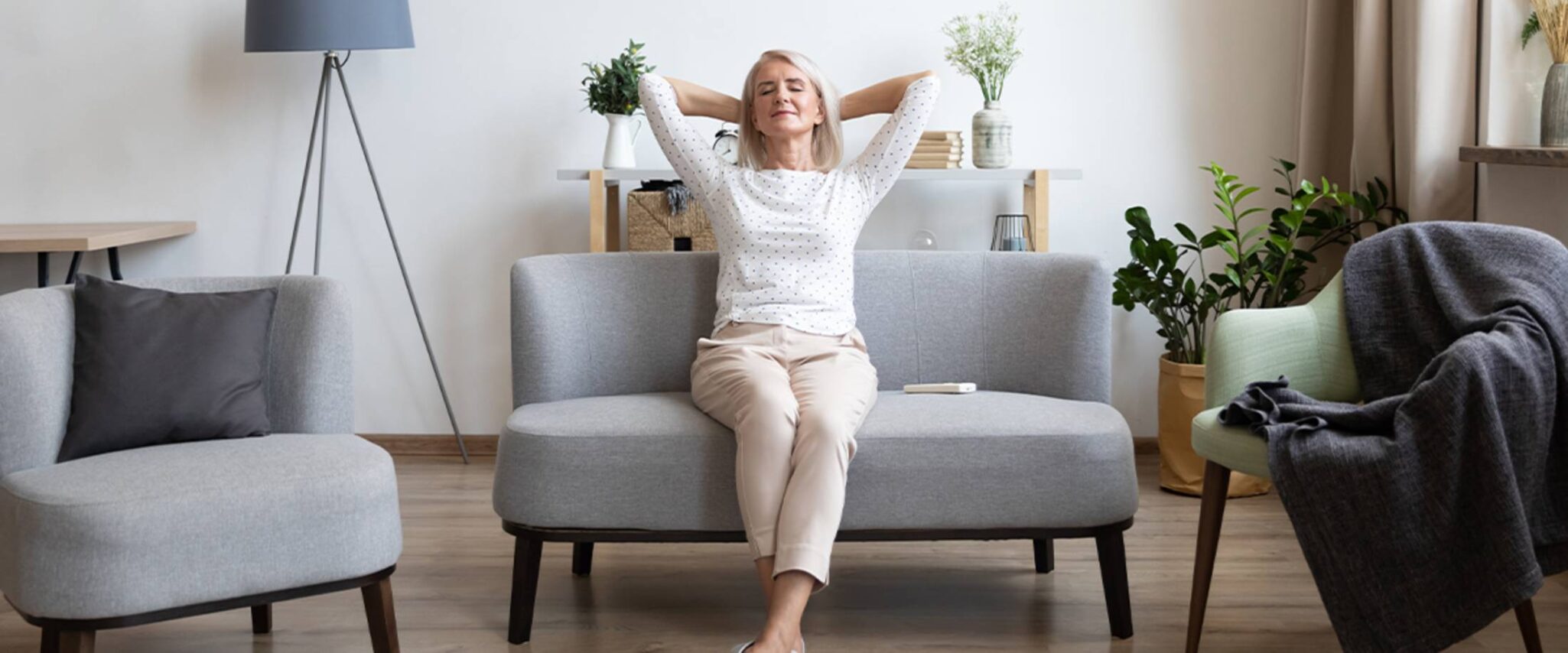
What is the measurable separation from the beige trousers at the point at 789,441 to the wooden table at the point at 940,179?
1252 millimetres

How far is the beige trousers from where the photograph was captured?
7.97ft

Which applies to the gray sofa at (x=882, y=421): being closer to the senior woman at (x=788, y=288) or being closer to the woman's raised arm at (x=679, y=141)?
the senior woman at (x=788, y=288)

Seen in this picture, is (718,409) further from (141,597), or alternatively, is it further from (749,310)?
(141,597)

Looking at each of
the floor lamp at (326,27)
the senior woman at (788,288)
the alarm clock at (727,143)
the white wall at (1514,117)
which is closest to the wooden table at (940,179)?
the alarm clock at (727,143)

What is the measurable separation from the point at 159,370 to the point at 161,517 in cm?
45

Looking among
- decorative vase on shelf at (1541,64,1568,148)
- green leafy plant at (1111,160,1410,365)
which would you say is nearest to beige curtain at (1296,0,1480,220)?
green leafy plant at (1111,160,1410,365)

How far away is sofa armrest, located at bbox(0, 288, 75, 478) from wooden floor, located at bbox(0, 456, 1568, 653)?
472 millimetres

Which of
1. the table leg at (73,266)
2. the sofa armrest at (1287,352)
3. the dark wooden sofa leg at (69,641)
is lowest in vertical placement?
the dark wooden sofa leg at (69,641)

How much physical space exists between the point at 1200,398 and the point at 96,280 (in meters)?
2.64

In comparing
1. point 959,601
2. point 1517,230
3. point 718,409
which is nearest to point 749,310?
point 718,409

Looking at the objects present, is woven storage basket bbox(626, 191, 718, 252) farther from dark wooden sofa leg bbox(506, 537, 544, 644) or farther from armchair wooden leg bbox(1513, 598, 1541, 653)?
armchair wooden leg bbox(1513, 598, 1541, 653)

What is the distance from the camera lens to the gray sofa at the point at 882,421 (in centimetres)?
259

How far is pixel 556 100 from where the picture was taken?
4234 mm

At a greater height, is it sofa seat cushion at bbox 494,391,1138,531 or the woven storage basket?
the woven storage basket
